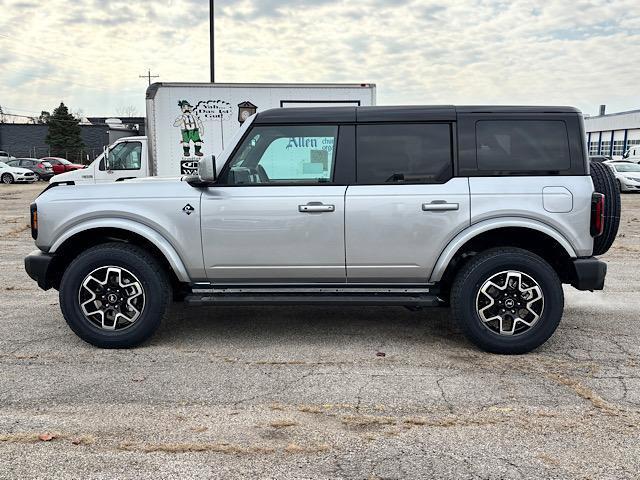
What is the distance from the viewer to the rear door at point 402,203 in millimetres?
4801

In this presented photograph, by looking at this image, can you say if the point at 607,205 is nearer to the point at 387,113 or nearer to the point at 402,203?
the point at 402,203

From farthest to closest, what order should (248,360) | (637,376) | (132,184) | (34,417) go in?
1. (132,184)
2. (248,360)
3. (637,376)
4. (34,417)

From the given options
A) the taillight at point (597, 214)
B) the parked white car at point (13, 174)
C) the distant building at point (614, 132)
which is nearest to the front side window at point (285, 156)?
the taillight at point (597, 214)

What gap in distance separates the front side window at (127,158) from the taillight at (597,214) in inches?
488

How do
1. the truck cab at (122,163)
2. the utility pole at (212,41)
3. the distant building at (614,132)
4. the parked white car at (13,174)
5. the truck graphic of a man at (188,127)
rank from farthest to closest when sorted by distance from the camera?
the distant building at (614,132), the parked white car at (13,174), the utility pole at (212,41), the truck cab at (122,163), the truck graphic of a man at (188,127)

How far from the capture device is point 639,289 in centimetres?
729

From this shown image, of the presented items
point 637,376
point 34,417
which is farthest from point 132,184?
point 637,376

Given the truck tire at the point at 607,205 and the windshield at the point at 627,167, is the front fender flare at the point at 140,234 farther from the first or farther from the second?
the windshield at the point at 627,167

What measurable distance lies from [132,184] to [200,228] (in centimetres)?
73

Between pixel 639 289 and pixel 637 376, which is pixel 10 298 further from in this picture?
pixel 639 289

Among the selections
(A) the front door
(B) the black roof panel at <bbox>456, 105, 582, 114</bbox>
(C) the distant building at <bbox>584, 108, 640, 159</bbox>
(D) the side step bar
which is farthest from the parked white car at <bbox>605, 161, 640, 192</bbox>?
A: (C) the distant building at <bbox>584, 108, 640, 159</bbox>

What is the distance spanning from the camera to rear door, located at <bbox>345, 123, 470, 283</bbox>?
480 centimetres

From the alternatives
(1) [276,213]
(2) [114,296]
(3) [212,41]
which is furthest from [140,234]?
(3) [212,41]

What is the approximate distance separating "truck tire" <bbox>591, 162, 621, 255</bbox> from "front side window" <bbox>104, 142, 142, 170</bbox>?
12228 mm
